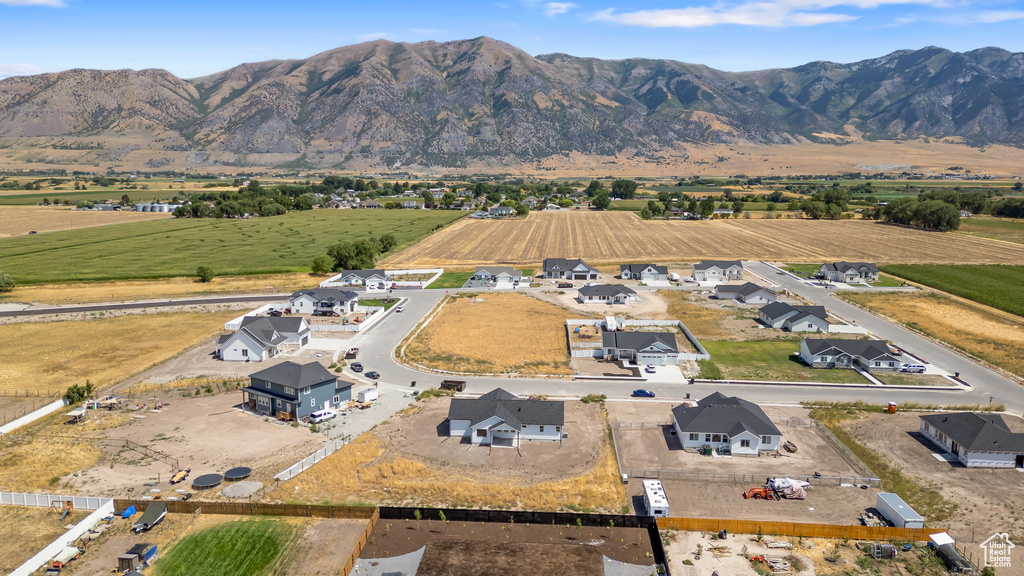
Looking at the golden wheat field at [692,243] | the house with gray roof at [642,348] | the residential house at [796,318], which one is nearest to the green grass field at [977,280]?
the golden wheat field at [692,243]

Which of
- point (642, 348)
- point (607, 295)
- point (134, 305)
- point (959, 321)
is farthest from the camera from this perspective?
point (607, 295)

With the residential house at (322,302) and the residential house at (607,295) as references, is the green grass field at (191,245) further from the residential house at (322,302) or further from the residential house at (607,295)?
the residential house at (607,295)

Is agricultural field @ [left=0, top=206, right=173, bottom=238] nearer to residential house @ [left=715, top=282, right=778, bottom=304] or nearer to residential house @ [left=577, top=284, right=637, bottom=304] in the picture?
residential house @ [left=577, top=284, right=637, bottom=304]

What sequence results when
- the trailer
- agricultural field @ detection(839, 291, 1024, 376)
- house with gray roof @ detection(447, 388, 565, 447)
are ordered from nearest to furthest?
the trailer < house with gray roof @ detection(447, 388, 565, 447) < agricultural field @ detection(839, 291, 1024, 376)

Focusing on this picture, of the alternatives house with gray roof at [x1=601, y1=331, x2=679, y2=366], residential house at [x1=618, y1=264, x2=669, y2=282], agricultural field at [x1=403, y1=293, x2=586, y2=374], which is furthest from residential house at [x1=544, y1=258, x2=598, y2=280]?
house with gray roof at [x1=601, y1=331, x2=679, y2=366]

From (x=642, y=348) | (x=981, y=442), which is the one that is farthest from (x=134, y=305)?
(x=981, y=442)

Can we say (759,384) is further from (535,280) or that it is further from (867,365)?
(535,280)

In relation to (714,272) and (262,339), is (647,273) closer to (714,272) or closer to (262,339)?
(714,272)
